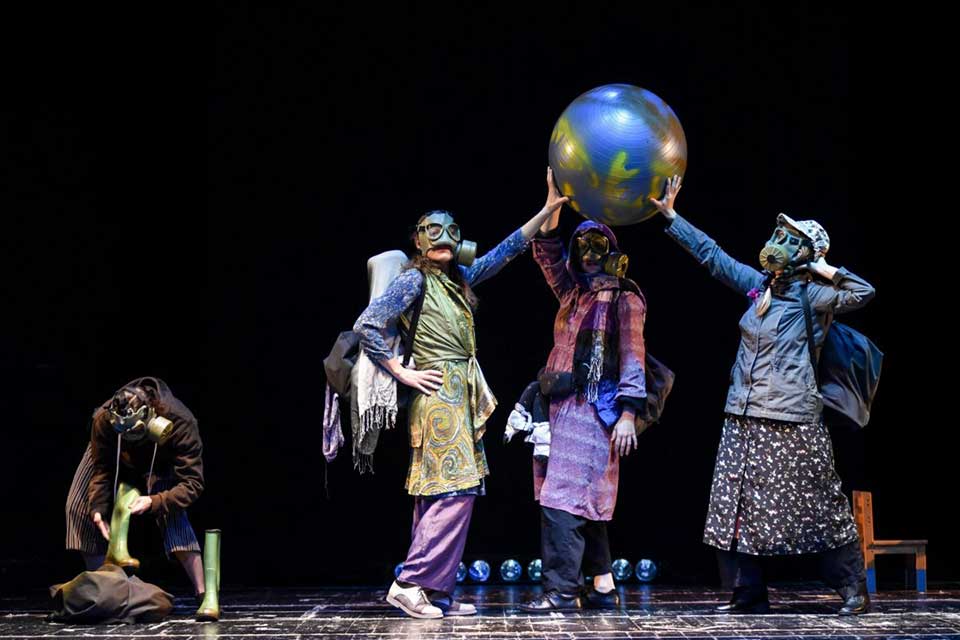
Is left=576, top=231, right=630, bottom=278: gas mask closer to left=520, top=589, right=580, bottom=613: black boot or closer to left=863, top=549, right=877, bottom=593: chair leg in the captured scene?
left=520, top=589, right=580, bottom=613: black boot

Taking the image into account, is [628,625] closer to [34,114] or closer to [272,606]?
[272,606]

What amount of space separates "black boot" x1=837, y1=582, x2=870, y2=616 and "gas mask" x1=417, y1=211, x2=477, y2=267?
1.76 metres

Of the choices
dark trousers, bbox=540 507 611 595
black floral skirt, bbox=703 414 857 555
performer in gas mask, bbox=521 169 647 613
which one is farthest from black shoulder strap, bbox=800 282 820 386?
dark trousers, bbox=540 507 611 595

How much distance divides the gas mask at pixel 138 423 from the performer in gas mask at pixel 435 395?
79 cm

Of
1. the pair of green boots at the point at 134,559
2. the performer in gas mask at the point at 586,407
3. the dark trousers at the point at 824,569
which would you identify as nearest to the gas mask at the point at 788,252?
the performer in gas mask at the point at 586,407

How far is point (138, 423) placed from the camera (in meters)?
4.29

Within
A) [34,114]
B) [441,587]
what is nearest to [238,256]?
[34,114]

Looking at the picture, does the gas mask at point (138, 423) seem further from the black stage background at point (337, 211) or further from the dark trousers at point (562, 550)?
the dark trousers at point (562, 550)

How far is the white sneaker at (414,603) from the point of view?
4.00m

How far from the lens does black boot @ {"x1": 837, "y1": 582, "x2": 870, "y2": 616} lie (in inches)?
159

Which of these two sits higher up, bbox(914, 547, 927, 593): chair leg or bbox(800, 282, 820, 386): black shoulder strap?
bbox(800, 282, 820, 386): black shoulder strap

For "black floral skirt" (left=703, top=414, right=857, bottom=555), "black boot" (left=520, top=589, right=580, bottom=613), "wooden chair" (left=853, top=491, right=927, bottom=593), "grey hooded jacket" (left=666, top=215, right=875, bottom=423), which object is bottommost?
"black boot" (left=520, top=589, right=580, bottom=613)

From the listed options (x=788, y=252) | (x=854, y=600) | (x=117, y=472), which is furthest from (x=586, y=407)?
(x=117, y=472)

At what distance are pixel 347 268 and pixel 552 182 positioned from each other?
155 cm
